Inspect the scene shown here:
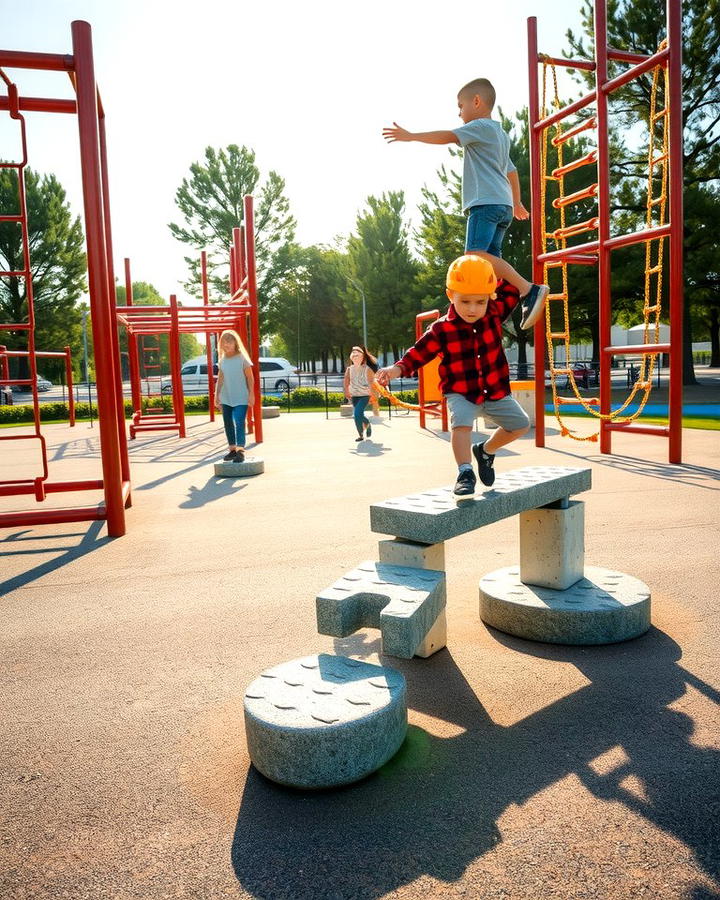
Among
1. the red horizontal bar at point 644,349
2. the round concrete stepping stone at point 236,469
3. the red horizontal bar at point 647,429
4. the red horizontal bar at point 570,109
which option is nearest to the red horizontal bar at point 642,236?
the red horizontal bar at point 644,349

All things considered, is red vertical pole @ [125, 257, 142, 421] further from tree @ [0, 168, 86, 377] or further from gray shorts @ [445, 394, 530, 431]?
tree @ [0, 168, 86, 377]

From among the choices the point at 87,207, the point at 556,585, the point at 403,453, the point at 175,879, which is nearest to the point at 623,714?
the point at 556,585

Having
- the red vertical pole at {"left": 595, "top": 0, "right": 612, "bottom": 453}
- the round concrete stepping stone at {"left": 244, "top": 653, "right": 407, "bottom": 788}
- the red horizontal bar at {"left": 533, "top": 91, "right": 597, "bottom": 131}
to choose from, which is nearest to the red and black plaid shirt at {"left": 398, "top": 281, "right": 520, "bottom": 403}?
the round concrete stepping stone at {"left": 244, "top": 653, "right": 407, "bottom": 788}

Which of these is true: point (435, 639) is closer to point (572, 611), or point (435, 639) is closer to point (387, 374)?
point (572, 611)

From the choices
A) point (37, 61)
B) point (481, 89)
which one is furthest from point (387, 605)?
point (37, 61)

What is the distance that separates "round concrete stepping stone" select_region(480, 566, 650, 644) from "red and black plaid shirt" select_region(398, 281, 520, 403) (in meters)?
1.05

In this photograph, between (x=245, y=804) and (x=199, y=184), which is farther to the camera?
(x=199, y=184)

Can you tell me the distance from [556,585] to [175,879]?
2.48 metres

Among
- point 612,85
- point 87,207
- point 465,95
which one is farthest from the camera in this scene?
point 612,85

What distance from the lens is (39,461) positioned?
38.7 feet

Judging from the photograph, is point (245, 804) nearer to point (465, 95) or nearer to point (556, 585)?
point (556, 585)

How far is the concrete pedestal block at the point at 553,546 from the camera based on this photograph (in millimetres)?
3787

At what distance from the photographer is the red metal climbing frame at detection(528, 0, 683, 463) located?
831 centimetres

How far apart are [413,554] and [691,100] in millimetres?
26414
